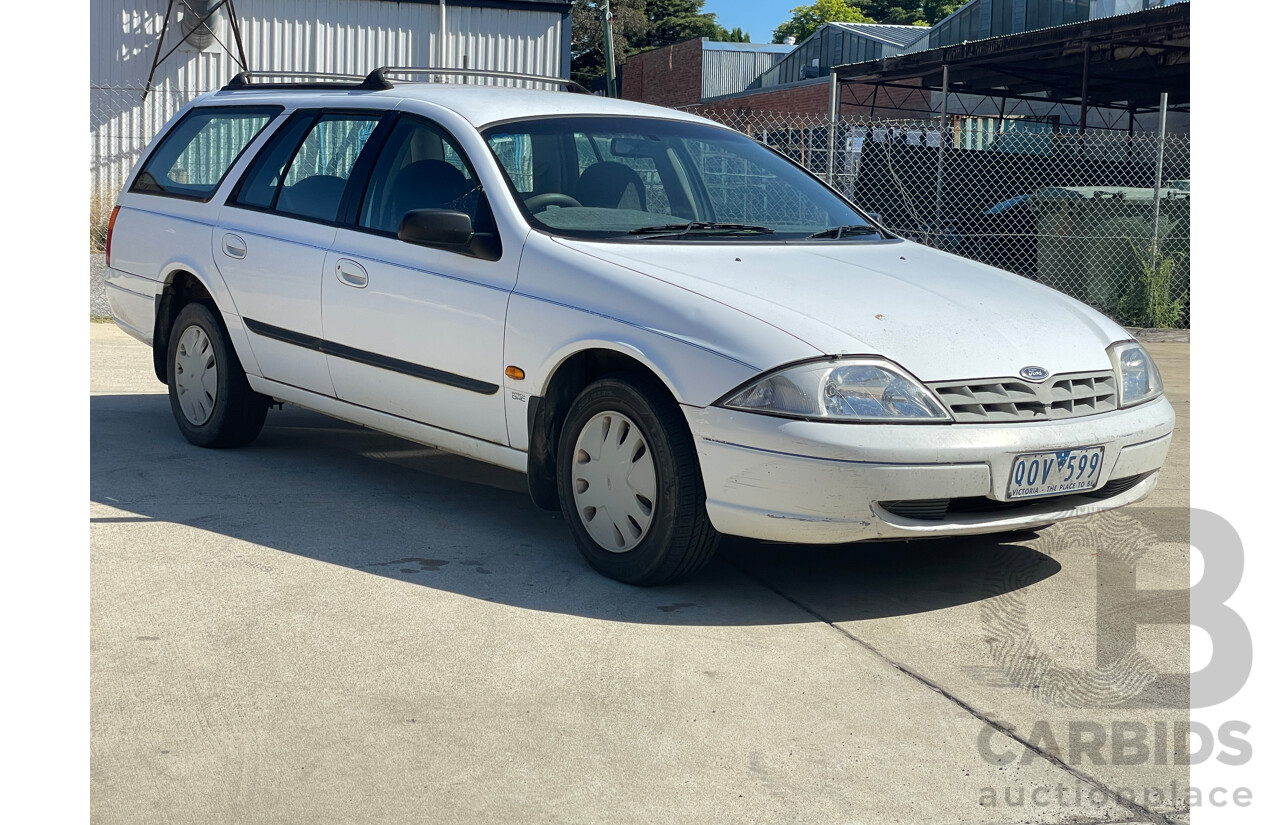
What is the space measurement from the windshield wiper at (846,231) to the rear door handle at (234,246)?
8.29 feet

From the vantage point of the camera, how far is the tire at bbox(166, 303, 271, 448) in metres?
6.16

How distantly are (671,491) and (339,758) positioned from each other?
1.47m

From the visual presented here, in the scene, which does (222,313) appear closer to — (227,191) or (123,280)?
(227,191)

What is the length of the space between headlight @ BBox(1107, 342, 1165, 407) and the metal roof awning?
18117mm

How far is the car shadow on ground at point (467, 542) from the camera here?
4.40 metres

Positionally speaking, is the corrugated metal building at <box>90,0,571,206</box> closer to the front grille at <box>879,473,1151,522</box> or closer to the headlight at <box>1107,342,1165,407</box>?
the headlight at <box>1107,342,1165,407</box>

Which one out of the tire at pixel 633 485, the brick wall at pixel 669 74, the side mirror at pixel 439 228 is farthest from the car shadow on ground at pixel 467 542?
the brick wall at pixel 669 74

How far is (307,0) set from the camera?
834 inches

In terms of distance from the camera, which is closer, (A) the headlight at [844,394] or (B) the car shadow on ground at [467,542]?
(A) the headlight at [844,394]

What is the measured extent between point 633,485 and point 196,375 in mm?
2883

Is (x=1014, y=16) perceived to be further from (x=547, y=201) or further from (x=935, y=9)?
(x=935, y=9)

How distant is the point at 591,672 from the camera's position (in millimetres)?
3717

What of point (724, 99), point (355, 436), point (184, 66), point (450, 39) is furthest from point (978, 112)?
point (355, 436)

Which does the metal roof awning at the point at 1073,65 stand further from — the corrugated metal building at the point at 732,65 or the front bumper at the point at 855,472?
the front bumper at the point at 855,472
